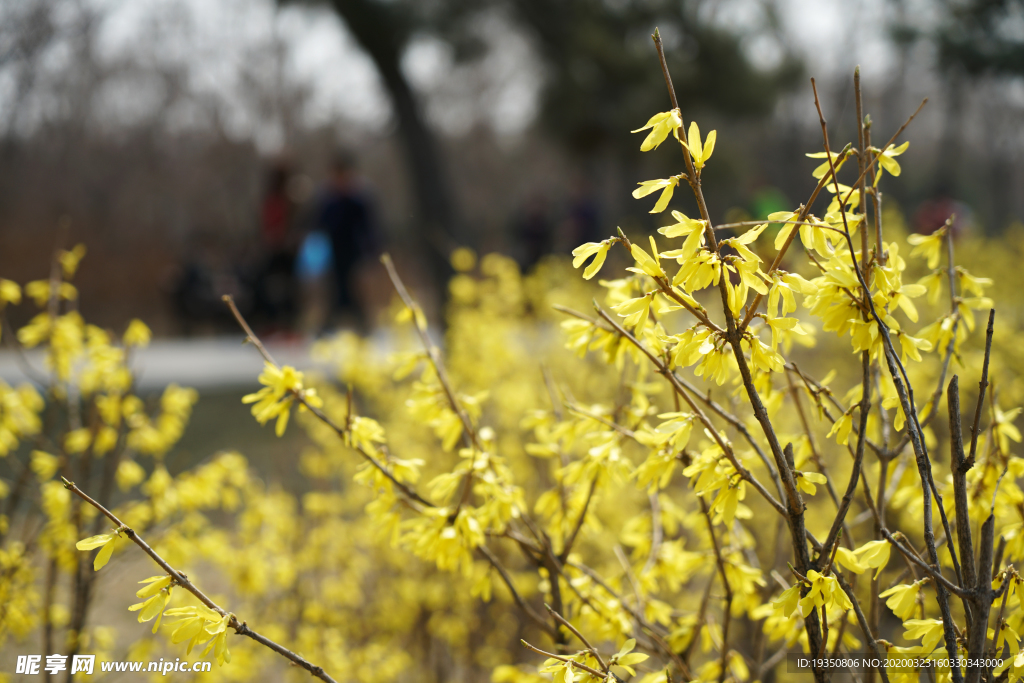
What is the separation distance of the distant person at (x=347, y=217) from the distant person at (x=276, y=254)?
1.43ft

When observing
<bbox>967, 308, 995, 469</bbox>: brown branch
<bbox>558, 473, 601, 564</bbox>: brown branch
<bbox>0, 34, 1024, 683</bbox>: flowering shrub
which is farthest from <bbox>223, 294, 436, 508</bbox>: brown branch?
<bbox>967, 308, 995, 469</bbox>: brown branch

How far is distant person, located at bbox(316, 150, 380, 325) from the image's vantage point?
630cm

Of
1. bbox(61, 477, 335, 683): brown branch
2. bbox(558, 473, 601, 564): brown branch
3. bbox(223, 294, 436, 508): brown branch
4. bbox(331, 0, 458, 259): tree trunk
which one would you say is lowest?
bbox(61, 477, 335, 683): brown branch

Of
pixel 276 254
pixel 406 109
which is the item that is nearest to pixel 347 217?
pixel 276 254

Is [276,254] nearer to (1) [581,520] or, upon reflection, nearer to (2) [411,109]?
(2) [411,109]

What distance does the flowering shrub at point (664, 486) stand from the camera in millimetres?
995

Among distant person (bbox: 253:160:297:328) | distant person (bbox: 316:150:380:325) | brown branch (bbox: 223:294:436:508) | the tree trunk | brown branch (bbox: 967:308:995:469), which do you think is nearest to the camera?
brown branch (bbox: 967:308:995:469)

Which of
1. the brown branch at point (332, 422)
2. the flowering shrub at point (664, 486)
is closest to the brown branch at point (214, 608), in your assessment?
the flowering shrub at point (664, 486)

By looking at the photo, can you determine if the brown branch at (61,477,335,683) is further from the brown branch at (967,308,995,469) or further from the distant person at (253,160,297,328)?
the distant person at (253,160,297,328)

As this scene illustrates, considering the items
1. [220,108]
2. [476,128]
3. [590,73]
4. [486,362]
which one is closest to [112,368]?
[486,362]

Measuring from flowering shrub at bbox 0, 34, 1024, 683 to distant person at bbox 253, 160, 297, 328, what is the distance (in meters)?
3.96

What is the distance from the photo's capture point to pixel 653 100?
1087 cm

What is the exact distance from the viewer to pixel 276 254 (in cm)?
693

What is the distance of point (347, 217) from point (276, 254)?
3.49 feet
